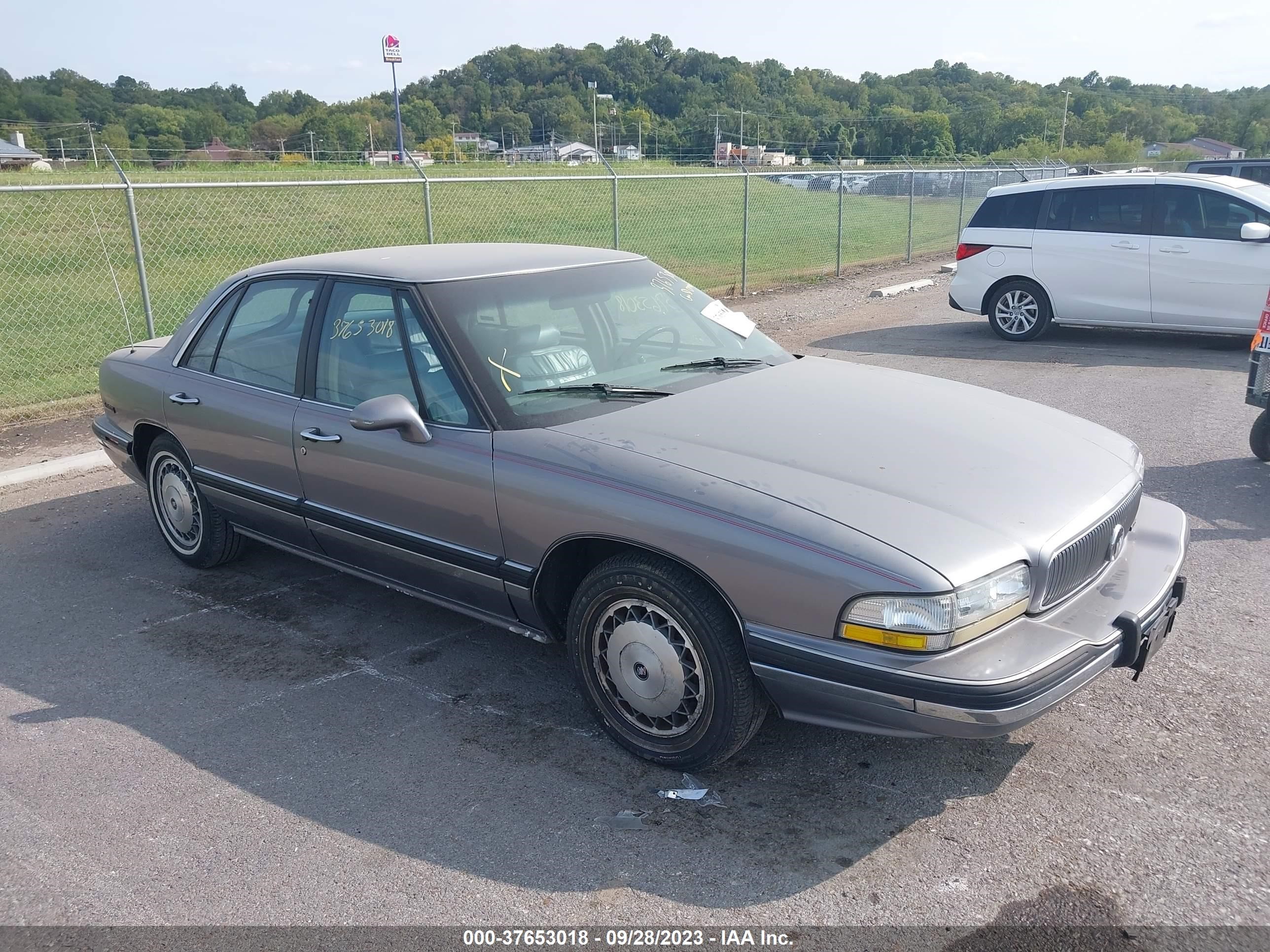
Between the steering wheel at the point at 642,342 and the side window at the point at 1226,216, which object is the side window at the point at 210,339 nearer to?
the steering wheel at the point at 642,342

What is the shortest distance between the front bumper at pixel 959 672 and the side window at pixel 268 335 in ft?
8.53

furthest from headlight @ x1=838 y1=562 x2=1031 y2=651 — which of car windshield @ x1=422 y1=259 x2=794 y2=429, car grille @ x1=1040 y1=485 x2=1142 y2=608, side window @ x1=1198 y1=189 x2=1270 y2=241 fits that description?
side window @ x1=1198 y1=189 x2=1270 y2=241

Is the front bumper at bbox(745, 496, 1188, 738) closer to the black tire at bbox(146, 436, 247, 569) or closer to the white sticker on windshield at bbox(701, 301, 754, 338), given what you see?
the white sticker on windshield at bbox(701, 301, 754, 338)

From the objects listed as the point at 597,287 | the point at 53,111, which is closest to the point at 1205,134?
the point at 53,111

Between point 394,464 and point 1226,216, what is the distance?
30.5ft

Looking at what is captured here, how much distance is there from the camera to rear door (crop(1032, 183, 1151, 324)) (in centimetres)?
1040

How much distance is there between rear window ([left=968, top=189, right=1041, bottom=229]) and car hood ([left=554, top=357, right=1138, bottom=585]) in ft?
24.9

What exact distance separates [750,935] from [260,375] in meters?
3.29

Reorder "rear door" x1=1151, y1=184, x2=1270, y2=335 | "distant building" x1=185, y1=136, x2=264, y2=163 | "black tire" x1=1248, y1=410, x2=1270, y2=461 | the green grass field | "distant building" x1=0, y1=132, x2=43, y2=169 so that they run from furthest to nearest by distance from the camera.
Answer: "distant building" x1=0, y1=132, x2=43, y2=169 < "distant building" x1=185, y1=136, x2=264, y2=163 < the green grass field < "rear door" x1=1151, y1=184, x2=1270, y2=335 < "black tire" x1=1248, y1=410, x2=1270, y2=461

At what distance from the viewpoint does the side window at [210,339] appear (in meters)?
5.01

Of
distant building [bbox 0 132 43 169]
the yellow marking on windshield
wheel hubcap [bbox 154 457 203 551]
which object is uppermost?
distant building [bbox 0 132 43 169]

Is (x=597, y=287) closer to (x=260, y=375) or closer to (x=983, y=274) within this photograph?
(x=260, y=375)

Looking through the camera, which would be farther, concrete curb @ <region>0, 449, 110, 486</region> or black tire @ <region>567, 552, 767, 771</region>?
concrete curb @ <region>0, 449, 110, 486</region>

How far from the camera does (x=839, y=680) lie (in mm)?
2900
